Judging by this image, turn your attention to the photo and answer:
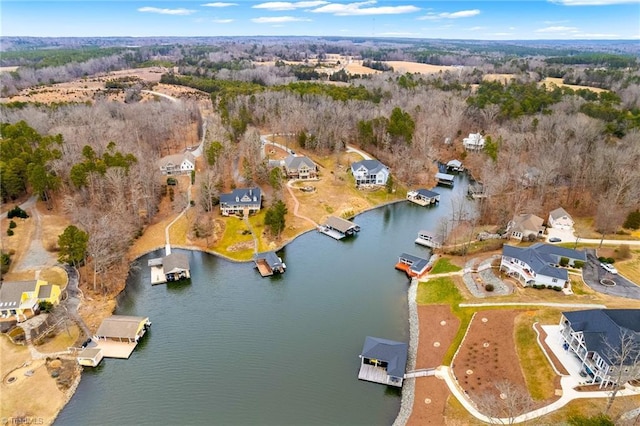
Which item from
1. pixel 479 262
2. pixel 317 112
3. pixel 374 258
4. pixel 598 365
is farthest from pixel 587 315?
pixel 317 112

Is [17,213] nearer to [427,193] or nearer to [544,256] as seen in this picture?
[427,193]

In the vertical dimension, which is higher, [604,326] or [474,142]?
[474,142]

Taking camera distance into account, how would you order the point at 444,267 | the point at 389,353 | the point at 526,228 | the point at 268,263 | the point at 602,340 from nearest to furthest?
1. the point at 602,340
2. the point at 389,353
3. the point at 444,267
4. the point at 268,263
5. the point at 526,228

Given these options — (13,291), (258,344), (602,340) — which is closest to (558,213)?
(602,340)

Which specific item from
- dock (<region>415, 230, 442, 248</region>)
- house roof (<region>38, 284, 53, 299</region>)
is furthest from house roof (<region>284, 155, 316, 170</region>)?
house roof (<region>38, 284, 53, 299</region>)

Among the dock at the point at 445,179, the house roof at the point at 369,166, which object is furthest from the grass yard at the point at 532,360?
the dock at the point at 445,179

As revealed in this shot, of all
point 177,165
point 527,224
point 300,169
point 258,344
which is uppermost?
point 177,165

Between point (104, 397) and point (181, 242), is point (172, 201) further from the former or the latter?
point (104, 397)
